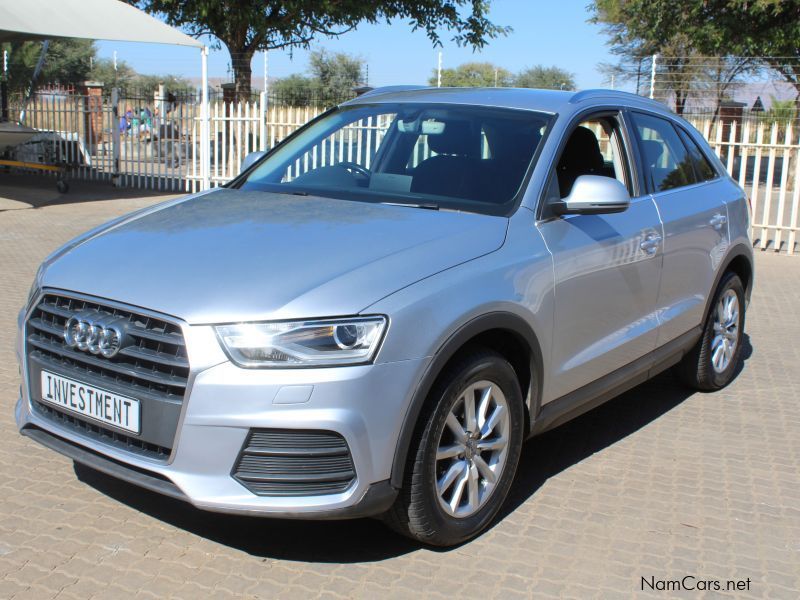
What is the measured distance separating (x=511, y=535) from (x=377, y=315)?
51.5 inches

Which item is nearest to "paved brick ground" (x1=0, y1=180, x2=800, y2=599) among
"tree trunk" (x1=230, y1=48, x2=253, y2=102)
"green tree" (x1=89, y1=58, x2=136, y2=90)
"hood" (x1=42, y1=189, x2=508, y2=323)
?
"hood" (x1=42, y1=189, x2=508, y2=323)

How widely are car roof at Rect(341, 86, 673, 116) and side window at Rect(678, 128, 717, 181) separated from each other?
0.56 meters

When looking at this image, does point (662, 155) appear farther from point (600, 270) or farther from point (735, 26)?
point (735, 26)

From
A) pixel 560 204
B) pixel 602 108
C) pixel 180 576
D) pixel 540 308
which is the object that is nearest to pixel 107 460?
pixel 180 576

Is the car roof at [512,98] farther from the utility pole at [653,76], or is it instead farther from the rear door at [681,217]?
the utility pole at [653,76]

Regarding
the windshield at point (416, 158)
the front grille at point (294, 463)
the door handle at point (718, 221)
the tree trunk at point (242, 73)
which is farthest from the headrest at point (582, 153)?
the tree trunk at point (242, 73)

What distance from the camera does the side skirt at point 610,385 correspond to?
4.00 metres

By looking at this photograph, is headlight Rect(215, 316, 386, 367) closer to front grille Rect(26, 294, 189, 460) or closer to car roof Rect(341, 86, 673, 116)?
front grille Rect(26, 294, 189, 460)

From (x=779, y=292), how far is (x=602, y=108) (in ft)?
19.5

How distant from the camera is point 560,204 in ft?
13.0

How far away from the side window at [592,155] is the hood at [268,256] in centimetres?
90

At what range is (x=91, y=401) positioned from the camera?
3229 millimetres

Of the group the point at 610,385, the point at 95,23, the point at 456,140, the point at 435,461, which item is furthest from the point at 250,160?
the point at 95,23

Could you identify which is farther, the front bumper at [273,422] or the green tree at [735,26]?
the green tree at [735,26]
